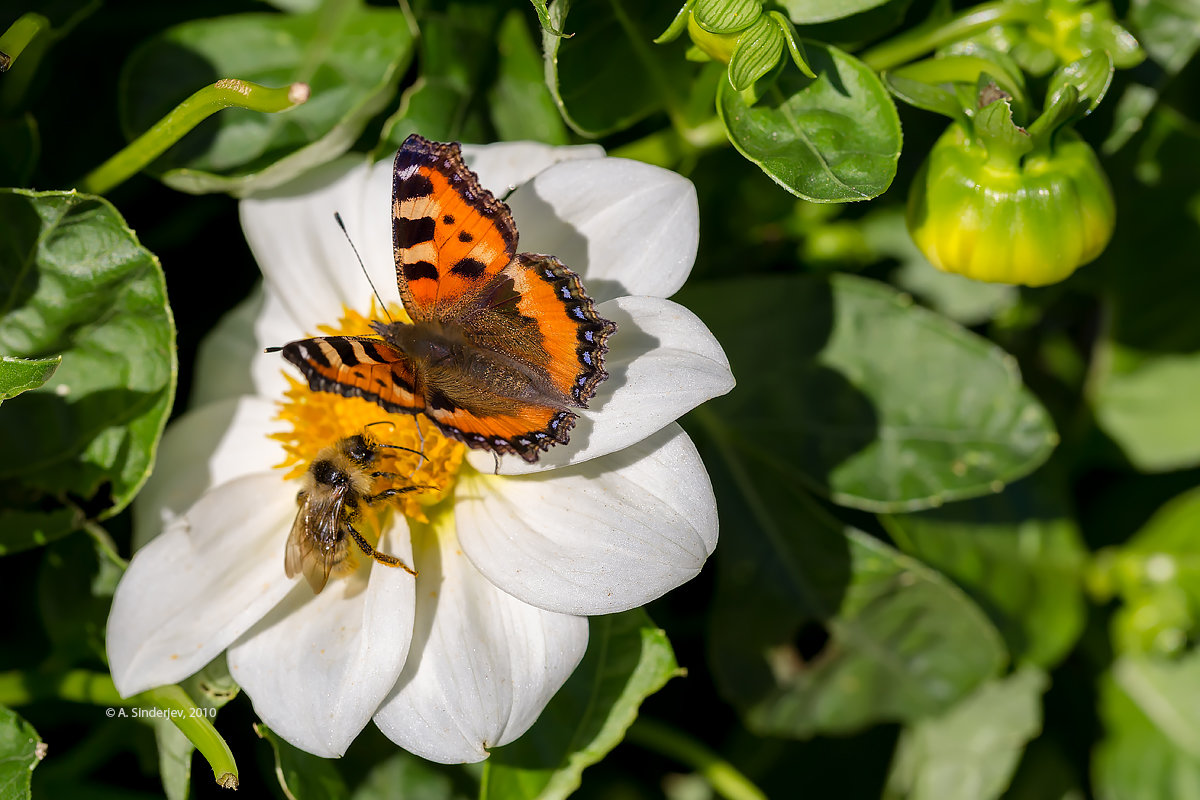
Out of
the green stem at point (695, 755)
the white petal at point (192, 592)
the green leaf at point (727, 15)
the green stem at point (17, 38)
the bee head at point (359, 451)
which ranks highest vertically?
the green stem at point (17, 38)

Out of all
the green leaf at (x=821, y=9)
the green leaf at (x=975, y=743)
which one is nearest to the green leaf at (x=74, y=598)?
the green leaf at (x=821, y=9)

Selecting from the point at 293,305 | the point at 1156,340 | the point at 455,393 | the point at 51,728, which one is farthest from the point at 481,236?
the point at 1156,340

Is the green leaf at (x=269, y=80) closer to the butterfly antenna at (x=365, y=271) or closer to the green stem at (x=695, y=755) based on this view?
the butterfly antenna at (x=365, y=271)

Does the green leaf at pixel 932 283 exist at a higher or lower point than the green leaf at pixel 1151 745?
higher

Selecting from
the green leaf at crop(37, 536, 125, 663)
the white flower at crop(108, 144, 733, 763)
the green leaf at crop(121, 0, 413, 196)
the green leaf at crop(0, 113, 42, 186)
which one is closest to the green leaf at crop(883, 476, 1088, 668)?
the white flower at crop(108, 144, 733, 763)

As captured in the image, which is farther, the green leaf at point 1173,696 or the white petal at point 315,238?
the green leaf at point 1173,696

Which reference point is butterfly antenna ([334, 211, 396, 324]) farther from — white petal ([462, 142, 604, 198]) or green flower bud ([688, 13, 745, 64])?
green flower bud ([688, 13, 745, 64])

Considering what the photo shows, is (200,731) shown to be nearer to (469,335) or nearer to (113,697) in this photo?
(113,697)
